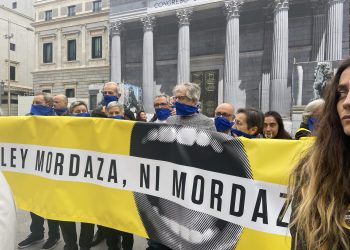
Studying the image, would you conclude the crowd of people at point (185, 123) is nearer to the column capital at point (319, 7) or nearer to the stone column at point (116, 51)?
the column capital at point (319, 7)

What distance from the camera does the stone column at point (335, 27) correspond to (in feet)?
63.6

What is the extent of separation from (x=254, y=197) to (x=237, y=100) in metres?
22.4

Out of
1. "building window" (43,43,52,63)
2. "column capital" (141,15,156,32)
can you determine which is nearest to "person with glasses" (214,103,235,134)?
"column capital" (141,15,156,32)

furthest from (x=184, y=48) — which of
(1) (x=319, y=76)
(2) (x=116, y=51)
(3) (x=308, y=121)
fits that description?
(3) (x=308, y=121)

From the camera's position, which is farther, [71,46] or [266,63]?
[71,46]

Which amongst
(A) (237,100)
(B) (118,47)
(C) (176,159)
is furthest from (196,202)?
(B) (118,47)

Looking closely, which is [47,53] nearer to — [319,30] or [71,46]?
[71,46]

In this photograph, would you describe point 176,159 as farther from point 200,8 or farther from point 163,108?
point 200,8

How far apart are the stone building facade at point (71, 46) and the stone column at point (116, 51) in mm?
6793

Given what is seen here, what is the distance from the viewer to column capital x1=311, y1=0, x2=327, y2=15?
21052 millimetres

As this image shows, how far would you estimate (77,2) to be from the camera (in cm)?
3625

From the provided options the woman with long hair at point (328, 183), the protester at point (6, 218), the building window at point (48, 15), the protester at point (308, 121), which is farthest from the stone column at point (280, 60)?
the building window at point (48, 15)

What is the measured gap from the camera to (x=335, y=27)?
19.5 m

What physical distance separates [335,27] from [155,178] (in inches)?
808
